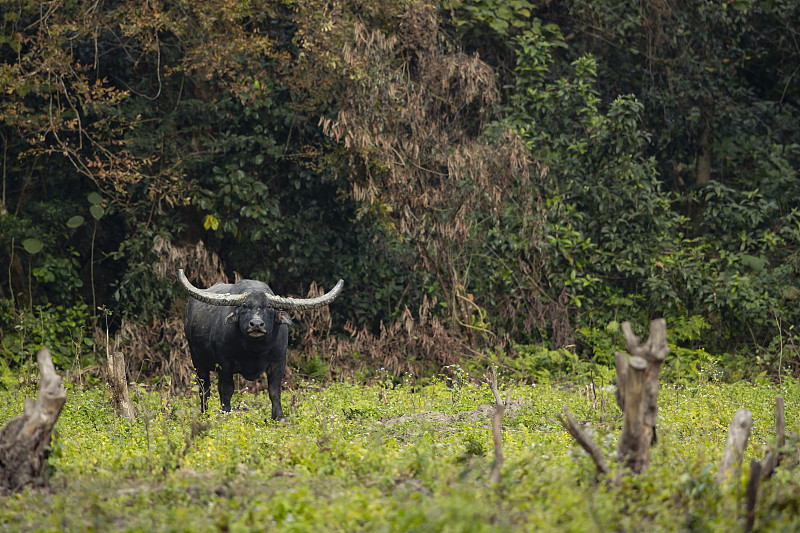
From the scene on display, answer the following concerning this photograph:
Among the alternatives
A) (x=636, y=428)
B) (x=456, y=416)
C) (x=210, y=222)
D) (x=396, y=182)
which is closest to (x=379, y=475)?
(x=636, y=428)

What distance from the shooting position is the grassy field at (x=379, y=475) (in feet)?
14.7

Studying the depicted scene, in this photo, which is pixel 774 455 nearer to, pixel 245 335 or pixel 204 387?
pixel 245 335

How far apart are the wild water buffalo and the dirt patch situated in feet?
3.52

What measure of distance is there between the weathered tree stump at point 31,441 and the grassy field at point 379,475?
0.52 feet

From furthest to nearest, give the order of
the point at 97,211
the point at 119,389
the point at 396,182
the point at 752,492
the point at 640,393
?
1. the point at 97,211
2. the point at 396,182
3. the point at 119,389
4. the point at 640,393
5. the point at 752,492

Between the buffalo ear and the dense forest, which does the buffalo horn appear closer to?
the buffalo ear

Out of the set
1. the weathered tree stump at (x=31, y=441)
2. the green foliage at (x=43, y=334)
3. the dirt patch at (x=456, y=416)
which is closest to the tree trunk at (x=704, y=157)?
the dirt patch at (x=456, y=416)

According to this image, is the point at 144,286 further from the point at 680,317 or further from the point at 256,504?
the point at 256,504

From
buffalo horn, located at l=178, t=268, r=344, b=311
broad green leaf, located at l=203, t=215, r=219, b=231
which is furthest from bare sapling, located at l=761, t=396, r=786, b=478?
broad green leaf, located at l=203, t=215, r=219, b=231

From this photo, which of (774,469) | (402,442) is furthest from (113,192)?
(774,469)

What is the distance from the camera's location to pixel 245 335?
8.61m

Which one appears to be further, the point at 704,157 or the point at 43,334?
the point at 704,157

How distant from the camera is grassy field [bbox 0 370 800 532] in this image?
4.48 metres

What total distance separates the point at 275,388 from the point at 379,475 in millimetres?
3265
